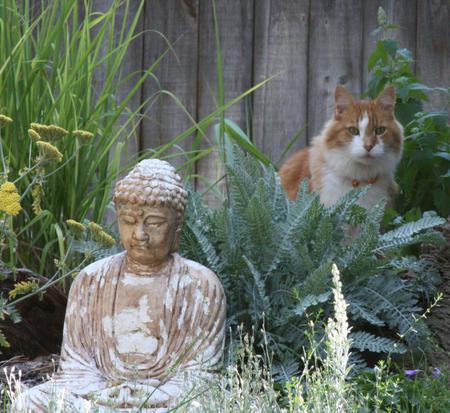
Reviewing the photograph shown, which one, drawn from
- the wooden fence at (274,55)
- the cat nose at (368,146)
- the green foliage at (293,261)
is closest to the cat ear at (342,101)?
the cat nose at (368,146)

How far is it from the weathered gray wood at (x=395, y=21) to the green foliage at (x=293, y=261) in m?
2.30

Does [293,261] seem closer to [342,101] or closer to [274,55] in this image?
[342,101]

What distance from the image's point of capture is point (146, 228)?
364 centimetres

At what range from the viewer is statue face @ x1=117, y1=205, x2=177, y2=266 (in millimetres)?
3629

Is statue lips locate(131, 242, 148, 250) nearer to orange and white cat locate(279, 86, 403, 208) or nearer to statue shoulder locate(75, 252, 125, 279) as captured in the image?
statue shoulder locate(75, 252, 125, 279)

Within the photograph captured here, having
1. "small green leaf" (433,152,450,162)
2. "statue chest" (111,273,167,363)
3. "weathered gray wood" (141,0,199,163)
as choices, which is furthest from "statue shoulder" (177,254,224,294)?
"weathered gray wood" (141,0,199,163)

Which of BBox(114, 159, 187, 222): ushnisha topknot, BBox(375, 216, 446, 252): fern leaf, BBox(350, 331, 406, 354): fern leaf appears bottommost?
BBox(350, 331, 406, 354): fern leaf

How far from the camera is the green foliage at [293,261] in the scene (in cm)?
404

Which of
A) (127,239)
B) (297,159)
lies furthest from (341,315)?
(297,159)

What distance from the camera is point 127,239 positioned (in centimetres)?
365

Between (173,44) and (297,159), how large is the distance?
3.53 feet

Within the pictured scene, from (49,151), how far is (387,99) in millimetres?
2364

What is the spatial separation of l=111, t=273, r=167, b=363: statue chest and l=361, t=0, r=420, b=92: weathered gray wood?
3.21 meters

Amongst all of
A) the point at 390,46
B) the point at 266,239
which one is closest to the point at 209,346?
the point at 266,239
